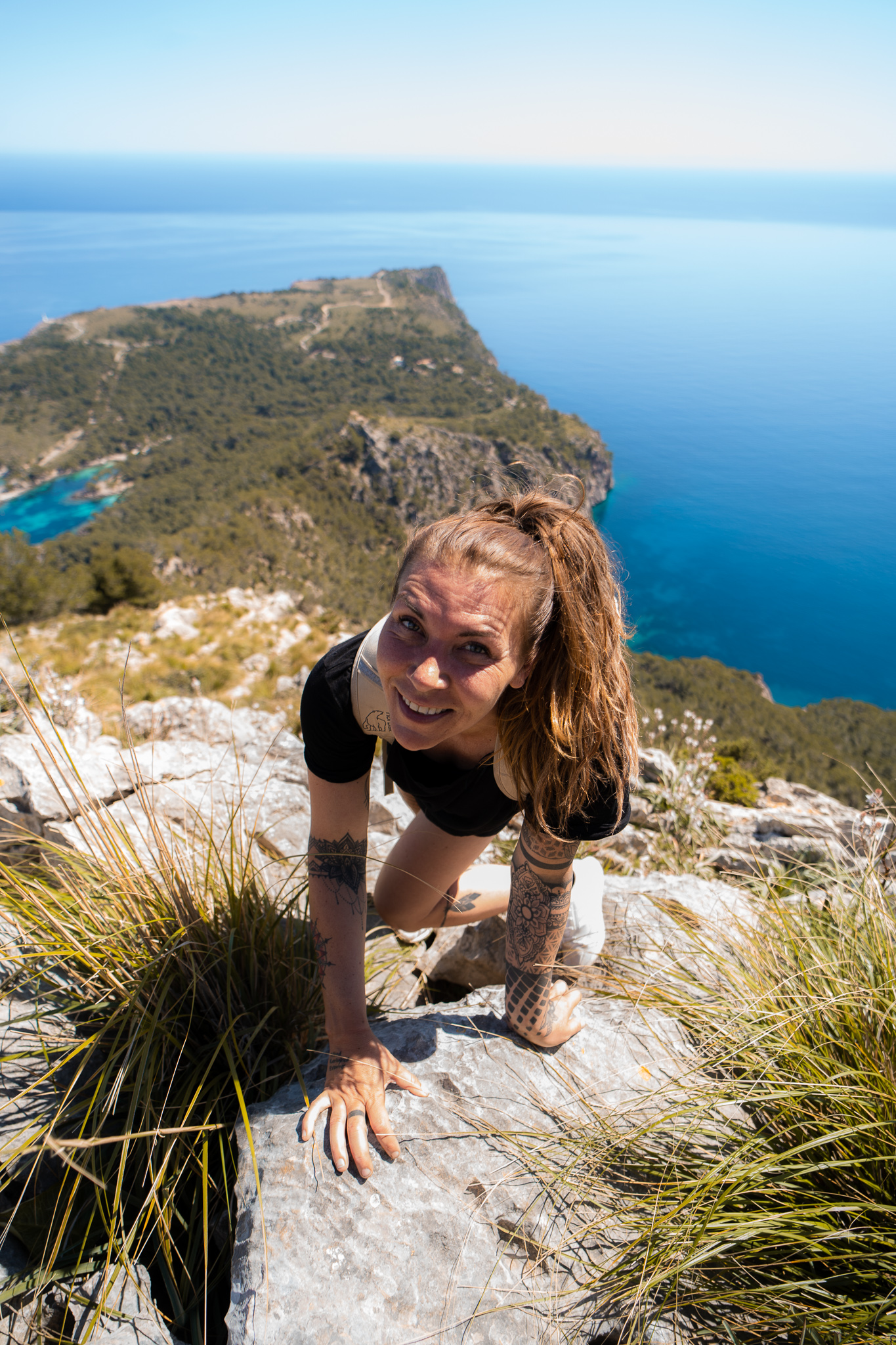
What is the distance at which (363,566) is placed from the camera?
5116 centimetres

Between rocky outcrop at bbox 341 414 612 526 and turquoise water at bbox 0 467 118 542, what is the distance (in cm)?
3210

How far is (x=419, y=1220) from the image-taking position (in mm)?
1306

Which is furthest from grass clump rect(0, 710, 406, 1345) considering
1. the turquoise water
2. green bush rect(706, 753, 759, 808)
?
the turquoise water

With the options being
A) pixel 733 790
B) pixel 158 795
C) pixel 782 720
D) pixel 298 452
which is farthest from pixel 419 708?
pixel 298 452

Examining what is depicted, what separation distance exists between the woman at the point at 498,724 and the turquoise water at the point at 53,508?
265 feet

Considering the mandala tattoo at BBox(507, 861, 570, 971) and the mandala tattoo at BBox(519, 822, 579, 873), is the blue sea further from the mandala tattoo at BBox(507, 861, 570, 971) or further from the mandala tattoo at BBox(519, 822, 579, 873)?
the mandala tattoo at BBox(507, 861, 570, 971)

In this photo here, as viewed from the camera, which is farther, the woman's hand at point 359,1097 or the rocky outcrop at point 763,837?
the rocky outcrop at point 763,837

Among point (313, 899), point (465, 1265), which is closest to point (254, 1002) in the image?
point (313, 899)

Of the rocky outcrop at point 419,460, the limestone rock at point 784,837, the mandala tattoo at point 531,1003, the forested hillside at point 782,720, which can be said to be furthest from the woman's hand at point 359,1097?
the rocky outcrop at point 419,460

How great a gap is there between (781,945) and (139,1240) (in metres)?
1.73

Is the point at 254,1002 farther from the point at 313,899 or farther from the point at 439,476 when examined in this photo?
the point at 439,476

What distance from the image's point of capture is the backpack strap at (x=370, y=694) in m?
1.64

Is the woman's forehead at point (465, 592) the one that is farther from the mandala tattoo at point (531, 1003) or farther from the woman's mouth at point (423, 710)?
the mandala tattoo at point (531, 1003)

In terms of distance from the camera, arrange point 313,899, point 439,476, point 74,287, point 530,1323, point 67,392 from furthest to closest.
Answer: point 74,287
point 67,392
point 439,476
point 313,899
point 530,1323
